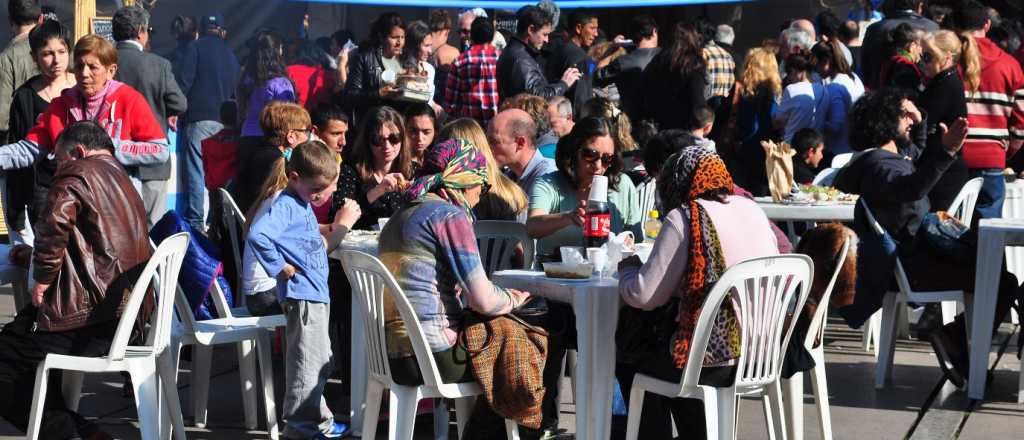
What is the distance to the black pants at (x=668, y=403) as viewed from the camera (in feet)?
14.0

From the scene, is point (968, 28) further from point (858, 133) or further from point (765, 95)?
point (858, 133)

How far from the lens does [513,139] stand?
246 inches

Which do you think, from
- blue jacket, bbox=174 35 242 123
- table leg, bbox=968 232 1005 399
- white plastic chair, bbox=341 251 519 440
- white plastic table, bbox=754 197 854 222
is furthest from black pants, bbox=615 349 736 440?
blue jacket, bbox=174 35 242 123

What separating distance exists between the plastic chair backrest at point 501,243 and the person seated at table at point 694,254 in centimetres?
131

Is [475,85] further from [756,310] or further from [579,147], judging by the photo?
[756,310]

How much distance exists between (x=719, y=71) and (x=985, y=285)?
16.2 ft

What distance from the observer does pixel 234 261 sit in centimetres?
611

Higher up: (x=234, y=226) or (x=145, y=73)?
(x=145, y=73)

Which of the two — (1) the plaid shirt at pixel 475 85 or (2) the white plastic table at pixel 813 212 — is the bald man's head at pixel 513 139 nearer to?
(2) the white plastic table at pixel 813 212

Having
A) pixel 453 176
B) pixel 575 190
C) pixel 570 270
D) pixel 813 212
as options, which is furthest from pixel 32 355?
pixel 813 212

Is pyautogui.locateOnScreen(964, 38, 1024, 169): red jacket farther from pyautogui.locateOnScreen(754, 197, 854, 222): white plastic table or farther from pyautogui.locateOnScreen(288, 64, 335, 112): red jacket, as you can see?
pyautogui.locateOnScreen(288, 64, 335, 112): red jacket

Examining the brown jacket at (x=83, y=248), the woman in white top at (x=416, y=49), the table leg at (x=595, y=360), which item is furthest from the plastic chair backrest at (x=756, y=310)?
the woman in white top at (x=416, y=49)

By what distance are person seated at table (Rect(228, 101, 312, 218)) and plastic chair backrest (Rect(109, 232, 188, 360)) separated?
1536mm

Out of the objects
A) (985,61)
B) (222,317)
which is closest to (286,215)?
(222,317)
